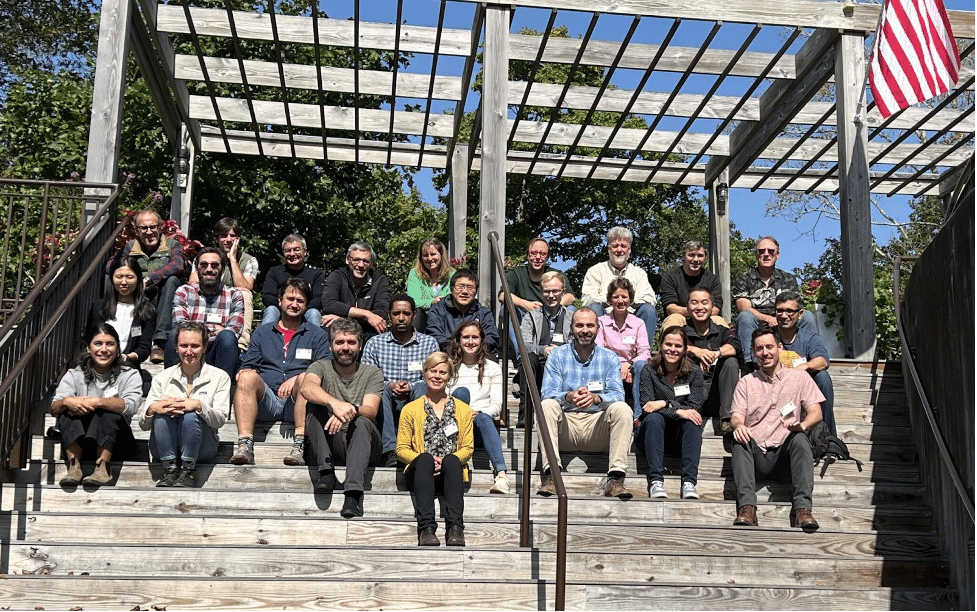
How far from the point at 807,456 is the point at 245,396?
3239mm

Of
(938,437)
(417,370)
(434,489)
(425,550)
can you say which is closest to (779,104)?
(417,370)

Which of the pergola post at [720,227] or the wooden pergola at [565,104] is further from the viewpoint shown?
the pergola post at [720,227]

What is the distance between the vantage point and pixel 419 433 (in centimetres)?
579

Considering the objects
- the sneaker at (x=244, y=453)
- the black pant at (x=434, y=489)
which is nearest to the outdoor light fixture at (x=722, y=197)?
the black pant at (x=434, y=489)

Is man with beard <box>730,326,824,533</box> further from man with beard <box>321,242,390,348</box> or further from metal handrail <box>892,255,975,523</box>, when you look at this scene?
man with beard <box>321,242,390,348</box>

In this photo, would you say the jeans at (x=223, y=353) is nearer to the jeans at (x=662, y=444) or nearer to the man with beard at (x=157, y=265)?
the man with beard at (x=157, y=265)

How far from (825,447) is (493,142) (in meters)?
3.48

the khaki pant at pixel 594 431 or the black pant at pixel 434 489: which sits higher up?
the khaki pant at pixel 594 431

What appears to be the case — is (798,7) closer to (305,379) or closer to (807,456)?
(807,456)

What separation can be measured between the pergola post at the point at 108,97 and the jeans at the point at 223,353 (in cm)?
141

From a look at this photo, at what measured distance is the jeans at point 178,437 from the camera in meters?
5.59

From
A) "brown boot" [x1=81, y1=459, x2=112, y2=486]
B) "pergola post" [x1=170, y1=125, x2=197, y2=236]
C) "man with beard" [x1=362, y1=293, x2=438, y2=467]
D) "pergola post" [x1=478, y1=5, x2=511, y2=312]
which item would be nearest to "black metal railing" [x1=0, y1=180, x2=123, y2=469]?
"brown boot" [x1=81, y1=459, x2=112, y2=486]

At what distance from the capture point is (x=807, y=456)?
5758mm

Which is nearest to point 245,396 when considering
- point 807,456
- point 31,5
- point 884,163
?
point 807,456
